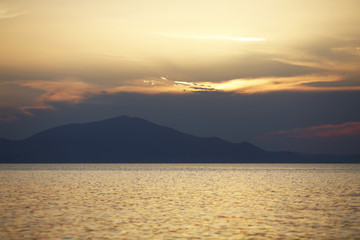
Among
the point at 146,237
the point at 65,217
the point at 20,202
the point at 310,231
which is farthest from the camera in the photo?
the point at 20,202

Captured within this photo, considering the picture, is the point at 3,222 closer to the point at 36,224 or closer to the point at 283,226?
the point at 36,224

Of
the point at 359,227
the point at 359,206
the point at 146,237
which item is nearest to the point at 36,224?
the point at 146,237

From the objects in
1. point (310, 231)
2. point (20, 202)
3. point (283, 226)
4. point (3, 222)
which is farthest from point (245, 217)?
point (20, 202)

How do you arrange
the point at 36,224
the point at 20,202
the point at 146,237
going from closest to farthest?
the point at 146,237
the point at 36,224
the point at 20,202

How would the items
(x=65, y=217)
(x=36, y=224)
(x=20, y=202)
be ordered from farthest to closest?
1. (x=20, y=202)
2. (x=65, y=217)
3. (x=36, y=224)

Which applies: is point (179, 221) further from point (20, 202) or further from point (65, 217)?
point (20, 202)

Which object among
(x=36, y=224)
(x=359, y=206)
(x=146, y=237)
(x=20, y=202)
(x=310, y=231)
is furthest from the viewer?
(x=20, y=202)

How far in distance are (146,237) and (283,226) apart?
11470mm

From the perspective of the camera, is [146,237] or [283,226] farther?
[283,226]

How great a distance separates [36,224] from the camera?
37.4 meters

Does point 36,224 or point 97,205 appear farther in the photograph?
point 97,205

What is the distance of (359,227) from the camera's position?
3562cm

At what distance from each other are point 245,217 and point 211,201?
14775 millimetres

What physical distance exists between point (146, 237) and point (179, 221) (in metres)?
7.49
